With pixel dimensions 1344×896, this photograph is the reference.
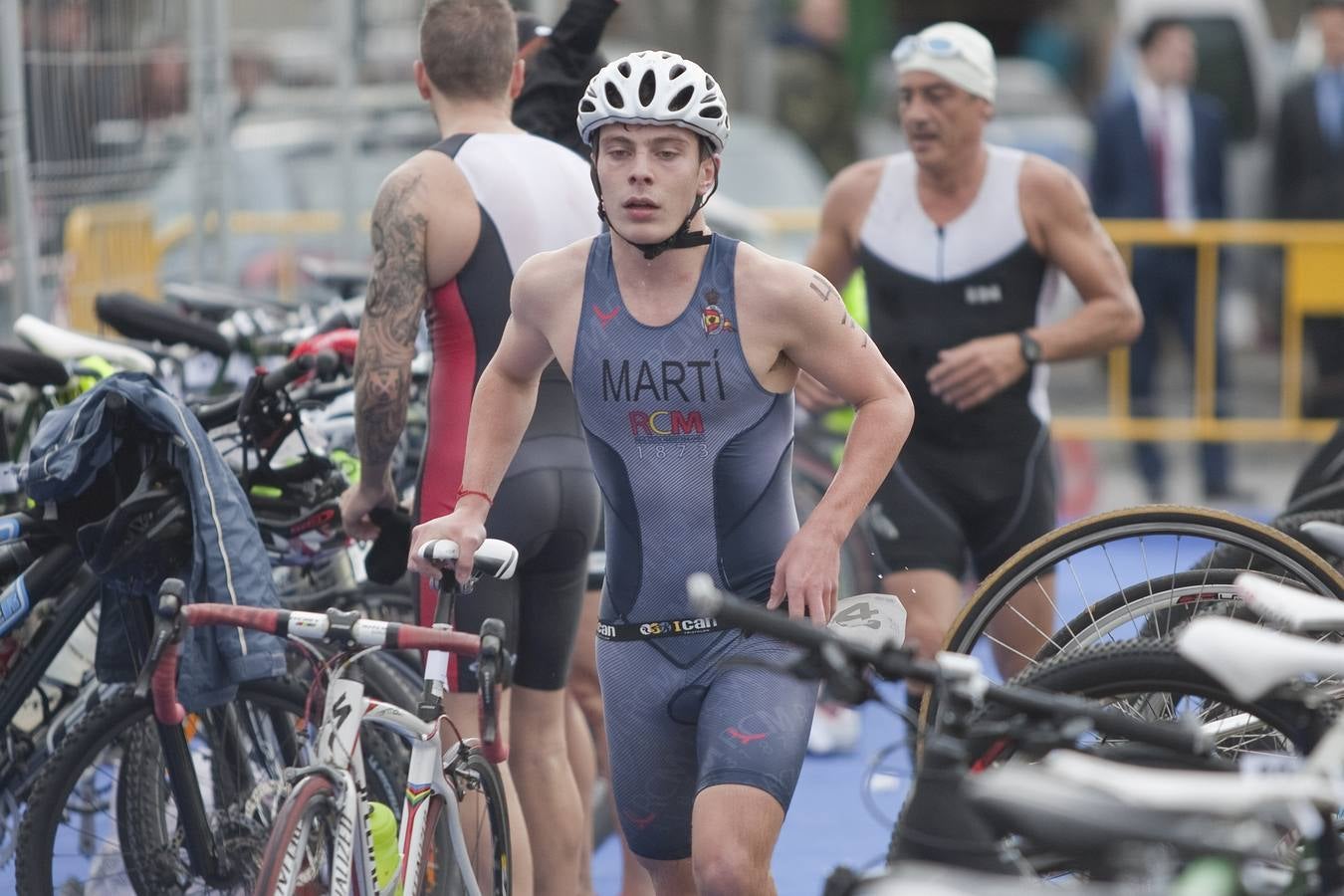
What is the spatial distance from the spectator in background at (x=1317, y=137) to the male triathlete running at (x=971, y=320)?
25.6 feet

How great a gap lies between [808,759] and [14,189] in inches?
125

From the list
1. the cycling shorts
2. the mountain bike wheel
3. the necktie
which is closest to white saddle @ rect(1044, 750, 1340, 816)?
the mountain bike wheel

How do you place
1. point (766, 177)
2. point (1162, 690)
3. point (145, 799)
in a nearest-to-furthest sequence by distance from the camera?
point (1162, 690)
point (145, 799)
point (766, 177)

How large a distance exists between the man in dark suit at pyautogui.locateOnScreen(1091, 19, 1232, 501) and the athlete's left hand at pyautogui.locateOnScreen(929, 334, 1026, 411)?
22.0 feet

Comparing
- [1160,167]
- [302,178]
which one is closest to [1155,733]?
[1160,167]

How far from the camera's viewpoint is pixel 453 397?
16.3 feet

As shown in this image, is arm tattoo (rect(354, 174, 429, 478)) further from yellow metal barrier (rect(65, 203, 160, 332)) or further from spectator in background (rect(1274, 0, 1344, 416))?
spectator in background (rect(1274, 0, 1344, 416))

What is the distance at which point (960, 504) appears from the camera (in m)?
5.94

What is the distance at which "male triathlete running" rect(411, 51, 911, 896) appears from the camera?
4.06m

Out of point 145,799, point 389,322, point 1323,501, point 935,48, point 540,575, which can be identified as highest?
point 935,48

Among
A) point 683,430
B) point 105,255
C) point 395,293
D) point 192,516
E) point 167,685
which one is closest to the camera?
point 167,685

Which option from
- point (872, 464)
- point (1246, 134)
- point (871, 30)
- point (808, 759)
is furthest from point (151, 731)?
point (871, 30)

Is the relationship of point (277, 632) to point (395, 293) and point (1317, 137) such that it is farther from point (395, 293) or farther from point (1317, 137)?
point (1317, 137)

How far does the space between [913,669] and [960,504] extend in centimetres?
293
